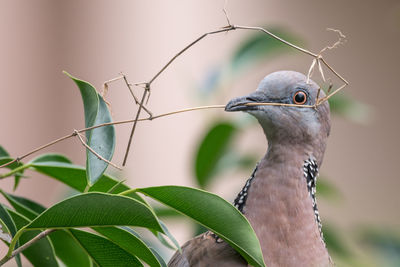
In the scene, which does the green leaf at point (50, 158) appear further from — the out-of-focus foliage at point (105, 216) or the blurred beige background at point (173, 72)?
the blurred beige background at point (173, 72)

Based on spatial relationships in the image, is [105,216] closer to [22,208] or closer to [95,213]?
[95,213]

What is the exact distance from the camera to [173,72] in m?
3.88

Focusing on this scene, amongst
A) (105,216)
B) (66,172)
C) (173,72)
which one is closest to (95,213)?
(105,216)

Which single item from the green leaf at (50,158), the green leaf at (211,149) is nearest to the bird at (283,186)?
the green leaf at (50,158)

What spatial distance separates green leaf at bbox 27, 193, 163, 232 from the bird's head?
1.21 feet

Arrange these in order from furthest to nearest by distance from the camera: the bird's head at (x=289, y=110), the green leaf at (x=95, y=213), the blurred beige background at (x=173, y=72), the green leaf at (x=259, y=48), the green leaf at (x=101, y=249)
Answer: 1. the blurred beige background at (x=173, y=72)
2. the green leaf at (x=259, y=48)
3. the bird's head at (x=289, y=110)
4. the green leaf at (x=101, y=249)
5. the green leaf at (x=95, y=213)

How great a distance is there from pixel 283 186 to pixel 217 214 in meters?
0.34

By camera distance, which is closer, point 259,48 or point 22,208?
point 22,208

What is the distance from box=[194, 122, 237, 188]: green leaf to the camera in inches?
75.3

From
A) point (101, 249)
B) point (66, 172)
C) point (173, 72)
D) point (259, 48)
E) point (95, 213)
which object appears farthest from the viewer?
point (173, 72)

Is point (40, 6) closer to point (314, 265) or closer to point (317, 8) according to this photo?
point (317, 8)

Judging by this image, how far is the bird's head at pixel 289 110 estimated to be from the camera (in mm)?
1080

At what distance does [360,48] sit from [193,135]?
1.07 meters

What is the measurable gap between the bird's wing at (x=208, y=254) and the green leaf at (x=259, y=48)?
943 mm
